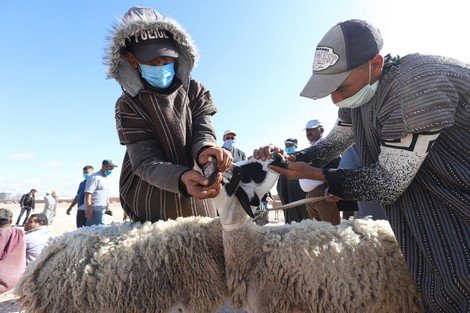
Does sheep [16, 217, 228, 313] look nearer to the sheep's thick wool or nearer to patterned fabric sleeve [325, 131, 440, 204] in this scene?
the sheep's thick wool

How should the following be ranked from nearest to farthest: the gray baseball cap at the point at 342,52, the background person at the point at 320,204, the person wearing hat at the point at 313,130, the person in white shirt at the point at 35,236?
the gray baseball cap at the point at 342,52, the background person at the point at 320,204, the person in white shirt at the point at 35,236, the person wearing hat at the point at 313,130

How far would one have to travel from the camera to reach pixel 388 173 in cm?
169

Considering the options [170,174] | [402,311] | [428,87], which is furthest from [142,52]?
[402,311]

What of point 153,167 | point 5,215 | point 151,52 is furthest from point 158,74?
point 5,215

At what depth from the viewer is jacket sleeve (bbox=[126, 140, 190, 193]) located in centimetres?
186

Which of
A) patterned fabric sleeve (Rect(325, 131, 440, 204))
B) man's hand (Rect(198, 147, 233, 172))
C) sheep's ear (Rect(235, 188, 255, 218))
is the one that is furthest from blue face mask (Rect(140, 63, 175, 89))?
patterned fabric sleeve (Rect(325, 131, 440, 204))

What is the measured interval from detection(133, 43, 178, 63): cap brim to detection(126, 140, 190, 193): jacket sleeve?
51 centimetres

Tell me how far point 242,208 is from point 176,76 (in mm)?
982

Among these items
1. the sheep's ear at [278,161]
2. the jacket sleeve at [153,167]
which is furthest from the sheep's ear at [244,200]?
the jacket sleeve at [153,167]

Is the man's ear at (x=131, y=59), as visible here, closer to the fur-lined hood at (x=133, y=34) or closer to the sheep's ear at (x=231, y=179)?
the fur-lined hood at (x=133, y=34)

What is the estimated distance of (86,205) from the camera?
679 centimetres

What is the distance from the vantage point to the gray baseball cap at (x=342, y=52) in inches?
71.2

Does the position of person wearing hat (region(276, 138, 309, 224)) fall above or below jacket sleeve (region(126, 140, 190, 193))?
below

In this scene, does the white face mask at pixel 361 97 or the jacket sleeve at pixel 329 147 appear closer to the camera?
the white face mask at pixel 361 97
